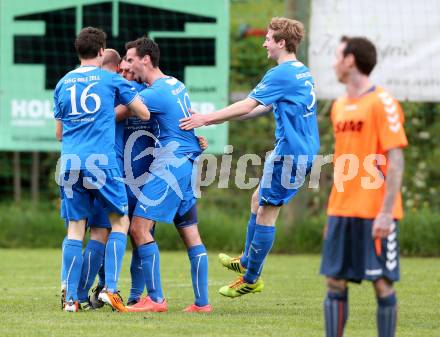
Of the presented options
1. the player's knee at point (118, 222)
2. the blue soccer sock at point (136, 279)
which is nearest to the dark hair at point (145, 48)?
the player's knee at point (118, 222)

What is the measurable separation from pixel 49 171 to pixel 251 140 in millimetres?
3358

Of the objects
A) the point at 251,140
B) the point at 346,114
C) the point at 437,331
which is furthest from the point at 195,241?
the point at 251,140

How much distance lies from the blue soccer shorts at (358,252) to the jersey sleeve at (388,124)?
43 cm

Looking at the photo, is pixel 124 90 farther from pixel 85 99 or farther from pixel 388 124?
pixel 388 124

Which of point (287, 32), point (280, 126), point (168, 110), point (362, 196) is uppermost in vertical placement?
point (287, 32)

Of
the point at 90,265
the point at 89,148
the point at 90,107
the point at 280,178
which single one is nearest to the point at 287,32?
the point at 280,178

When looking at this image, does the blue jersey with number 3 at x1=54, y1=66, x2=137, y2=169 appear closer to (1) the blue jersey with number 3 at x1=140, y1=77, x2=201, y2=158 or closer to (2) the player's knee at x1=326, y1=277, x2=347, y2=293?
(1) the blue jersey with number 3 at x1=140, y1=77, x2=201, y2=158

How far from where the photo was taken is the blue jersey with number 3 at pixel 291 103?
8055mm

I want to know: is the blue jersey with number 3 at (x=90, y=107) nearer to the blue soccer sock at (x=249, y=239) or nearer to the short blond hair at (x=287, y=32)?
the short blond hair at (x=287, y=32)

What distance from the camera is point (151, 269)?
7.77 meters

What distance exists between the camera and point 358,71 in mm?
5582

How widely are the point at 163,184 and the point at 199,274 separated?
2.41ft

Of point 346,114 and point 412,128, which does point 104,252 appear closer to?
point 346,114

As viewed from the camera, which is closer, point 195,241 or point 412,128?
point 195,241
